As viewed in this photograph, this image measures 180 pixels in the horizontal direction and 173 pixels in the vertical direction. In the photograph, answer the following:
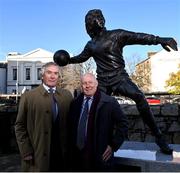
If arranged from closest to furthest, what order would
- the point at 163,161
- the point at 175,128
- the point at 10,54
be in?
the point at 163,161 → the point at 175,128 → the point at 10,54

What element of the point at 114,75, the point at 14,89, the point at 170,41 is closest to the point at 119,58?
the point at 114,75

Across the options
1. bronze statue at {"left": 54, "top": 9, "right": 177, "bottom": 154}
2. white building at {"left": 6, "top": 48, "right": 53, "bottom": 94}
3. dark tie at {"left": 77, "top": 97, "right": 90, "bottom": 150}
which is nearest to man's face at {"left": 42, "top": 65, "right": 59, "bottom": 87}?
dark tie at {"left": 77, "top": 97, "right": 90, "bottom": 150}

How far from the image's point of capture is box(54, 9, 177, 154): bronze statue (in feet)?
15.0

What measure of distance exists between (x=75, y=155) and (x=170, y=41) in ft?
6.02

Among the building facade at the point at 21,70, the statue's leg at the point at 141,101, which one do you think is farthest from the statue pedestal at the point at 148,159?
the building facade at the point at 21,70

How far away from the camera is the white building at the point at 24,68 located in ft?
205

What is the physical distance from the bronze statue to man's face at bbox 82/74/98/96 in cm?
100

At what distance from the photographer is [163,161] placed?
4023mm

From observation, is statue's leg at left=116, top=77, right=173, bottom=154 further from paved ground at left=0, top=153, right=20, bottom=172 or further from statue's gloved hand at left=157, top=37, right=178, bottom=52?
paved ground at left=0, top=153, right=20, bottom=172

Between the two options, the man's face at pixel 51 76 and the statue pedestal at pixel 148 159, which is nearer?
the man's face at pixel 51 76

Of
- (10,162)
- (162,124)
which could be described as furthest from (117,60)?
(10,162)

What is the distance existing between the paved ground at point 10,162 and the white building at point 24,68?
52966 millimetres

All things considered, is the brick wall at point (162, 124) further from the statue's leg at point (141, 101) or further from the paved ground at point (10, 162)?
the statue's leg at point (141, 101)

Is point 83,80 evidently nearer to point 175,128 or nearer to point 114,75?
point 114,75
